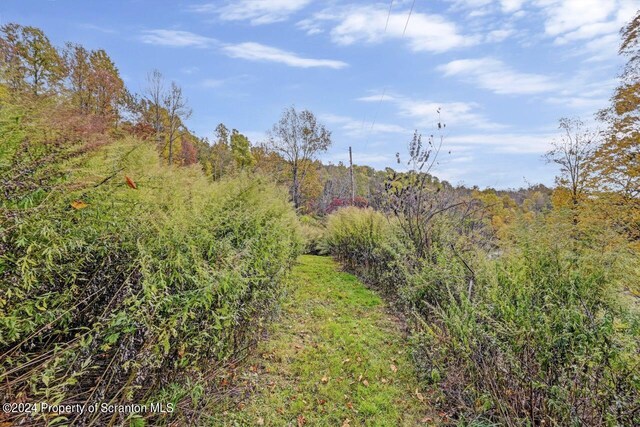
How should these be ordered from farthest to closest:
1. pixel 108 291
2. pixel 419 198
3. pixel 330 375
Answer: pixel 419 198, pixel 330 375, pixel 108 291

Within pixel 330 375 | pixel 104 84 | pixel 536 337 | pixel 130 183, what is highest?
pixel 104 84

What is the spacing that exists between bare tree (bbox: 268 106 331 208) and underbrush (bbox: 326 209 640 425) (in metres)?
21.1

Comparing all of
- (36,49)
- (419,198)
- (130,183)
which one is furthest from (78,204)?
(36,49)

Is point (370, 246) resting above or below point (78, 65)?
below

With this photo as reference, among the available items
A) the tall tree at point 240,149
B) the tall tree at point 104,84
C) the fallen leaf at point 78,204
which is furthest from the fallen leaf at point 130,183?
the tall tree at point 240,149

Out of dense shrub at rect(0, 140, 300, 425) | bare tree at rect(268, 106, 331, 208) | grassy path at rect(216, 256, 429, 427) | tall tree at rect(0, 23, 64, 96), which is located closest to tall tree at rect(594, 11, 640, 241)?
grassy path at rect(216, 256, 429, 427)

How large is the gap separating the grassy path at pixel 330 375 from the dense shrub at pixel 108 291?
0.72 meters

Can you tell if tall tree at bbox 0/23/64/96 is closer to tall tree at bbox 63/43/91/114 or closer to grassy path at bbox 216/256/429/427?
tall tree at bbox 63/43/91/114

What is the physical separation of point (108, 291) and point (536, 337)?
2787 millimetres

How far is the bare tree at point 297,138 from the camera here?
24.2 meters

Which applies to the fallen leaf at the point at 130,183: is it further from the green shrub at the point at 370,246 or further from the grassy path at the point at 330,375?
the green shrub at the point at 370,246

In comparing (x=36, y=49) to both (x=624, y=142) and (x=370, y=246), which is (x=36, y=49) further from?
(x=624, y=142)

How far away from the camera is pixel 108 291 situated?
1.67 meters

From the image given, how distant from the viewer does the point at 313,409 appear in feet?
8.49
